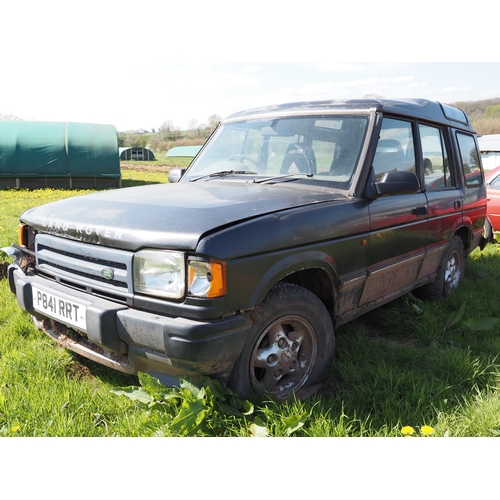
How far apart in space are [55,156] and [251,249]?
19.4 m

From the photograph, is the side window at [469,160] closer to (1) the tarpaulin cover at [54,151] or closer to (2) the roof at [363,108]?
(2) the roof at [363,108]

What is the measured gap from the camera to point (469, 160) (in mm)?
5141

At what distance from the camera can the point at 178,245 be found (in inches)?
85.9

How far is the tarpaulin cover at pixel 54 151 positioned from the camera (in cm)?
1902

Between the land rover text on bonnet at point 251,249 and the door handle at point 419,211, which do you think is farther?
the door handle at point 419,211

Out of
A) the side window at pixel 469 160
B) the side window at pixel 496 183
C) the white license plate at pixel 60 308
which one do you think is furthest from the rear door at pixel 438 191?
the side window at pixel 496 183

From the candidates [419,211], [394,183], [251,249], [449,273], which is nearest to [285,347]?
[251,249]

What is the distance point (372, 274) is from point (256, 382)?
4.02 feet

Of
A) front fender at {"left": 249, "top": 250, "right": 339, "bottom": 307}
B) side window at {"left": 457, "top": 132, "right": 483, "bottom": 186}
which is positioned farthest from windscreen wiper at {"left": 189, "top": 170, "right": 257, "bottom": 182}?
side window at {"left": 457, "top": 132, "right": 483, "bottom": 186}

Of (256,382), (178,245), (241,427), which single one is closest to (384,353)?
(256,382)

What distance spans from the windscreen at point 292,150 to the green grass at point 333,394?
1305mm

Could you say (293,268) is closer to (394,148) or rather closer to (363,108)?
(363,108)

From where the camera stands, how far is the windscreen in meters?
3.23

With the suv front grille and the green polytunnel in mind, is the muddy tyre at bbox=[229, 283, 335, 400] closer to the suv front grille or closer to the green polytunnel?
the suv front grille
